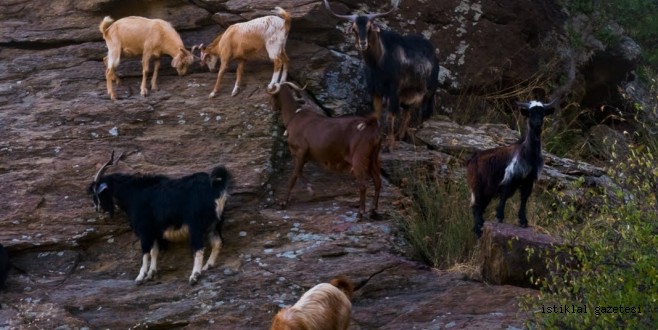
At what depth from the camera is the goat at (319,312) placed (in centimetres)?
810

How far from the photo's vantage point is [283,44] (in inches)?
494

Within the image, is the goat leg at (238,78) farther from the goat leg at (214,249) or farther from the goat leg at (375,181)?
the goat leg at (214,249)

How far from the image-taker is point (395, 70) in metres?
12.6

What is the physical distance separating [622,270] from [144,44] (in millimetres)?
7411

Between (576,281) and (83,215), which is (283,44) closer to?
(83,215)

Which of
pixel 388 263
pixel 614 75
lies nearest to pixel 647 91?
pixel 614 75

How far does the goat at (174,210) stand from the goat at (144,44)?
91.1 inches

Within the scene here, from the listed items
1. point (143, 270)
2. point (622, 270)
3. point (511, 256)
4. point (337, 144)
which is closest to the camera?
point (622, 270)

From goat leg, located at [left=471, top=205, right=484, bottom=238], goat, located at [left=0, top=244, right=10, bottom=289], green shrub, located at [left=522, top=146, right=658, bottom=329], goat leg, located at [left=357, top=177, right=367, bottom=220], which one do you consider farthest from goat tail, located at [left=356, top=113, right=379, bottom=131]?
goat, located at [left=0, top=244, right=10, bottom=289]

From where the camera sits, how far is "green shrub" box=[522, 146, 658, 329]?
6.71m

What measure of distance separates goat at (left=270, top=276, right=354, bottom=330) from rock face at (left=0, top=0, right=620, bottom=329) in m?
0.78

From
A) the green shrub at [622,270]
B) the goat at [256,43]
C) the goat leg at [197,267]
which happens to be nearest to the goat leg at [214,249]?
the goat leg at [197,267]

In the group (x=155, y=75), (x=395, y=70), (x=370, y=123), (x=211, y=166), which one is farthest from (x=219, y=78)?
(x=370, y=123)

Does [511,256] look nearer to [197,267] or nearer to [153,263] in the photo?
[197,267]
